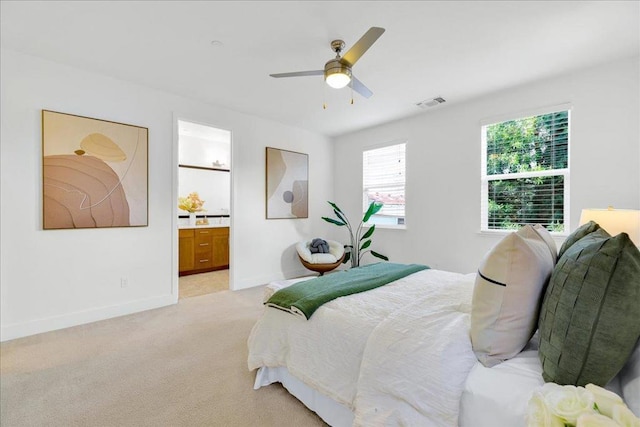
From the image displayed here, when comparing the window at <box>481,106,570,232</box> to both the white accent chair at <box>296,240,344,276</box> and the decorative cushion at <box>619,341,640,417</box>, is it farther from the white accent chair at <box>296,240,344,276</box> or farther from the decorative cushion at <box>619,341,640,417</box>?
the decorative cushion at <box>619,341,640,417</box>

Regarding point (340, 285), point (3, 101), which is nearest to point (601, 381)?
point (340, 285)

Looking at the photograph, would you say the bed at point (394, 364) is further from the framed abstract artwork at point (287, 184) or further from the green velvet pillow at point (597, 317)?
the framed abstract artwork at point (287, 184)

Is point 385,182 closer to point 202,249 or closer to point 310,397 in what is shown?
point 202,249

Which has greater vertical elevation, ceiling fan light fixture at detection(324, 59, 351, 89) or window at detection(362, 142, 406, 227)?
ceiling fan light fixture at detection(324, 59, 351, 89)

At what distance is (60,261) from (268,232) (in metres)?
2.49

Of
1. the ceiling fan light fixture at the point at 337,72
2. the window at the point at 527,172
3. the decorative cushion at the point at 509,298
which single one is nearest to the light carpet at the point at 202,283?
the ceiling fan light fixture at the point at 337,72

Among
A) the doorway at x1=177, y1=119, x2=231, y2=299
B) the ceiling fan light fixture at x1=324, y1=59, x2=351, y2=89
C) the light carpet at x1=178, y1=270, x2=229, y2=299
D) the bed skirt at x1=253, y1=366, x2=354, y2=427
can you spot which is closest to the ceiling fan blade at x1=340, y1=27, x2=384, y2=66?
the ceiling fan light fixture at x1=324, y1=59, x2=351, y2=89

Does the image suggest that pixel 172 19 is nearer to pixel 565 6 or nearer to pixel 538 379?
pixel 565 6

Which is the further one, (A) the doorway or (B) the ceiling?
(A) the doorway

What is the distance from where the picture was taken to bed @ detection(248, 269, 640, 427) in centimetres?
100

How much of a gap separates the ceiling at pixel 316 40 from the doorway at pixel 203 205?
2123 millimetres

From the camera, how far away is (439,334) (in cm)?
121

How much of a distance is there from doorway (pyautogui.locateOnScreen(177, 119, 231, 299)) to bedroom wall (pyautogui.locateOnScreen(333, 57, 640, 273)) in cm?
233

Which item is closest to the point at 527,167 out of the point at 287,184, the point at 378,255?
the point at 378,255
